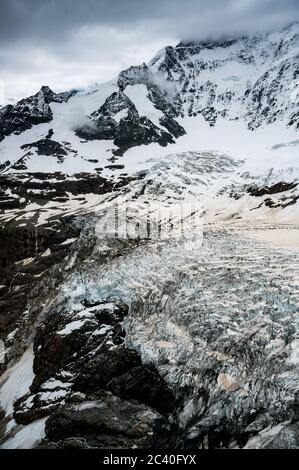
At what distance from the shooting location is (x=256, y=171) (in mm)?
108625

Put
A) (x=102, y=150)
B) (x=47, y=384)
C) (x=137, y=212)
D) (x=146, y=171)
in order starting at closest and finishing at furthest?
(x=47, y=384) < (x=137, y=212) < (x=146, y=171) < (x=102, y=150)

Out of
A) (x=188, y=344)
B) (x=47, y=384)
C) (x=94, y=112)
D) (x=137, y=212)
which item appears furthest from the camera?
(x=94, y=112)

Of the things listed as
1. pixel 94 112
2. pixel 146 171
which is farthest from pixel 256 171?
pixel 94 112

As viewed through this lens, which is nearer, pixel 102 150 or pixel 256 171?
pixel 256 171

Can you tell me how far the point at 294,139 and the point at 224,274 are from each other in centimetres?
13227

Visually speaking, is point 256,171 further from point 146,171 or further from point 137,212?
point 137,212
